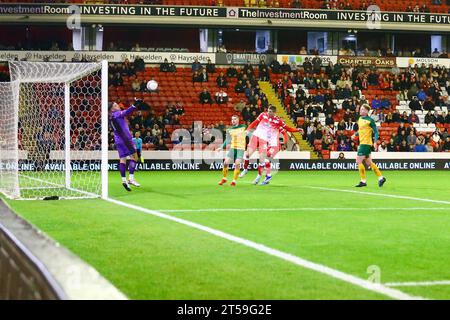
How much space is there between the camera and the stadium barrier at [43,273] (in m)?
3.22

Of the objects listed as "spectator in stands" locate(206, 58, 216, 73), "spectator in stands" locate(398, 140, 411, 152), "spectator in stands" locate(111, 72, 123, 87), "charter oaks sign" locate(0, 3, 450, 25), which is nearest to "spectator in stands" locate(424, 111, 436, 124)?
"spectator in stands" locate(398, 140, 411, 152)

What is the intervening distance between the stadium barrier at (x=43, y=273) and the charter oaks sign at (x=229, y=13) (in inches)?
1443

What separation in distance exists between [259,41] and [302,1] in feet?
13.9

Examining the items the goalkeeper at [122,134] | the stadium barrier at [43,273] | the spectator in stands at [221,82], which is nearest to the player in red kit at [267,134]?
the goalkeeper at [122,134]

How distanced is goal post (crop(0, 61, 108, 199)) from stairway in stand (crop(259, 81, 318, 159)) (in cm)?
1024

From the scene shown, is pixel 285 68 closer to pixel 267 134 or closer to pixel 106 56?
pixel 106 56

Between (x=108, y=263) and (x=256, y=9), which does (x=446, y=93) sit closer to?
(x=256, y=9)

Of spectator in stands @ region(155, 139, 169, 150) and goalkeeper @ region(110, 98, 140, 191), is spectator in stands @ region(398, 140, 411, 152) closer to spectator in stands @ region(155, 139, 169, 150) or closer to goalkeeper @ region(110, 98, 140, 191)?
spectator in stands @ region(155, 139, 169, 150)

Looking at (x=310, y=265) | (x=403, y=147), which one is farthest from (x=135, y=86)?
(x=310, y=265)

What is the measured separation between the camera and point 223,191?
17109 mm

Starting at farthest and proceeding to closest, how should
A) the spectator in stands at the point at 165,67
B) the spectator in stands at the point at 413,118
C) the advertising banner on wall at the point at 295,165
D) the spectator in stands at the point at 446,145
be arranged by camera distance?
the spectator in stands at the point at 165,67 < the spectator in stands at the point at 413,118 < the spectator in stands at the point at 446,145 < the advertising banner on wall at the point at 295,165

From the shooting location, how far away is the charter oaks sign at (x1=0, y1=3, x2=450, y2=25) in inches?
1540

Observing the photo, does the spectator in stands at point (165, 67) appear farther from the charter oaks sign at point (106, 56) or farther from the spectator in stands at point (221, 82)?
the spectator in stands at point (221, 82)
